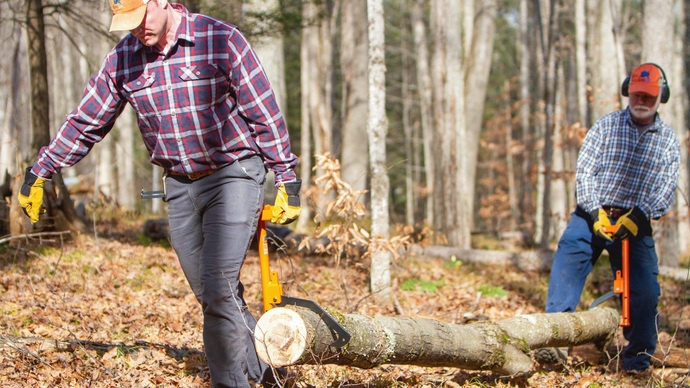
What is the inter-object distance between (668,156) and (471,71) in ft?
38.9

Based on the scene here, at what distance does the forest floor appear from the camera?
484cm

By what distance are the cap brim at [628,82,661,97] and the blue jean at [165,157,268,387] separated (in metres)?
3.37

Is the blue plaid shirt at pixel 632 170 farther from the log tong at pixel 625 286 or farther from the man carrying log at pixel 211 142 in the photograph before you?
the man carrying log at pixel 211 142

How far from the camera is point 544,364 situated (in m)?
5.93

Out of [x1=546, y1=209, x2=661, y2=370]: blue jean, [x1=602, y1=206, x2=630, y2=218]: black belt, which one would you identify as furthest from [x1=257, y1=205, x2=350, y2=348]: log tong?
[x1=602, y1=206, x2=630, y2=218]: black belt

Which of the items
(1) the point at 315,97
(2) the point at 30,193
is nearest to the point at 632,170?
(2) the point at 30,193

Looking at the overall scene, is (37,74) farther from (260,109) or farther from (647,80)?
(647,80)

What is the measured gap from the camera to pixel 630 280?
5902 millimetres

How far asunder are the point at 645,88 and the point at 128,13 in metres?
4.14

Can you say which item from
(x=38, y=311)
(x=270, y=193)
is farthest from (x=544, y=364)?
(x=270, y=193)

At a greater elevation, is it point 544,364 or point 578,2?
point 578,2

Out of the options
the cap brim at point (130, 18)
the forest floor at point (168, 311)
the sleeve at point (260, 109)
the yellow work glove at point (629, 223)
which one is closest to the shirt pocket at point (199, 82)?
the sleeve at point (260, 109)

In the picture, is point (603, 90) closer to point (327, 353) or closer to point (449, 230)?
point (449, 230)

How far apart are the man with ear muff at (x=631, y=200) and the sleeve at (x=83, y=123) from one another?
3.82 m
